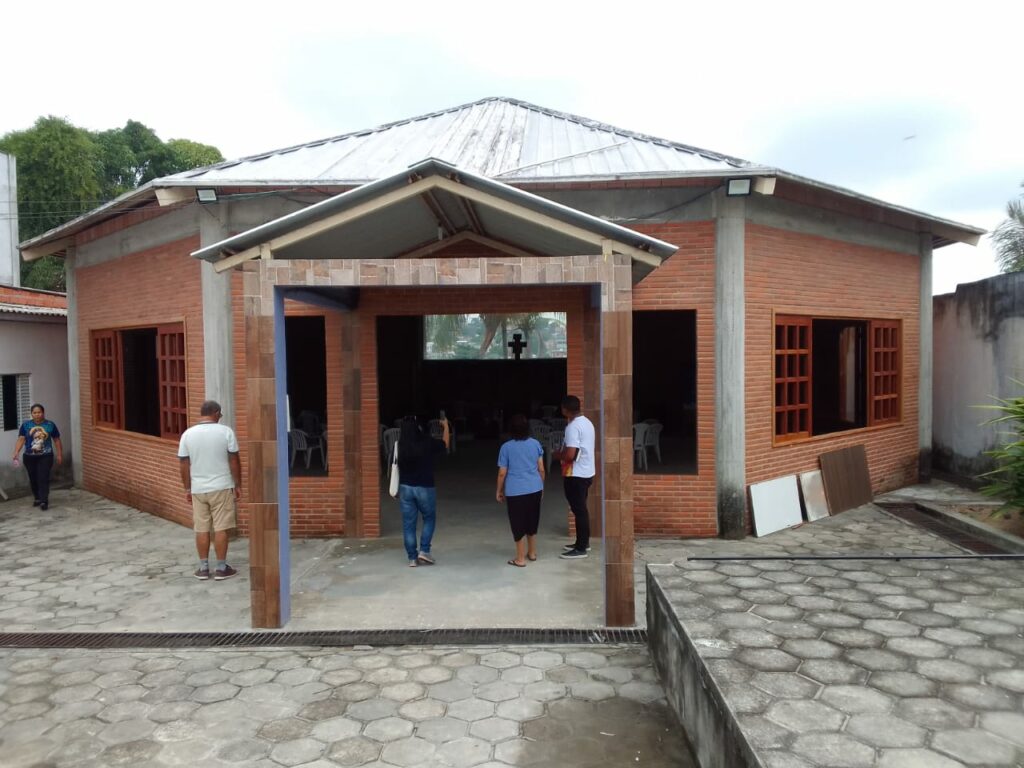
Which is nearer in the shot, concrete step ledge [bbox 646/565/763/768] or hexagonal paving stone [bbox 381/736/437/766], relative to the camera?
concrete step ledge [bbox 646/565/763/768]

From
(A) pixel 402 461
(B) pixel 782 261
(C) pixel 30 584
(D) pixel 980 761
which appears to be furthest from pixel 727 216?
(C) pixel 30 584

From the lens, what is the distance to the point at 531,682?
4.44m

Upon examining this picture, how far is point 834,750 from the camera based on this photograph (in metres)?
2.65

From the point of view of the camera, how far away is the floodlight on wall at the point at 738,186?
7355 mm

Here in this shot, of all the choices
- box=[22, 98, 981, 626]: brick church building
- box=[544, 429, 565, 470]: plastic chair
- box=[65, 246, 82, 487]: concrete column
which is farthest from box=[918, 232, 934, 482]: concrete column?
box=[65, 246, 82, 487]: concrete column

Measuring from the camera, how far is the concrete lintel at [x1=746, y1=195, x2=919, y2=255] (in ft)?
25.9

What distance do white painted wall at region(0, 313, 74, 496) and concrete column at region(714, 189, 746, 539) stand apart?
10.1 m

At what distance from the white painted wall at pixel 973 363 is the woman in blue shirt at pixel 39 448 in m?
12.3

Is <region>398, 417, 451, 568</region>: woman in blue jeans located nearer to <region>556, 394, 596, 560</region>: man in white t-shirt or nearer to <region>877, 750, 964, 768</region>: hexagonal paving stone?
<region>556, 394, 596, 560</region>: man in white t-shirt

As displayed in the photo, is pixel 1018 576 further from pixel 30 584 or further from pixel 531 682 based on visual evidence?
pixel 30 584

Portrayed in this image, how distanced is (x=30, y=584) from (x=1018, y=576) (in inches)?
307

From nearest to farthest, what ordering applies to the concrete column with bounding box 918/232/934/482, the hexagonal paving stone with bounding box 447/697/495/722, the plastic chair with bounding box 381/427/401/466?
the hexagonal paving stone with bounding box 447/697/495/722
the concrete column with bounding box 918/232/934/482
the plastic chair with bounding box 381/427/401/466

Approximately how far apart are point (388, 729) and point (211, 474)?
334 centimetres

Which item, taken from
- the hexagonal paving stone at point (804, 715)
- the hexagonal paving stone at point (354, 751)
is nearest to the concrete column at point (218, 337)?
the hexagonal paving stone at point (354, 751)
